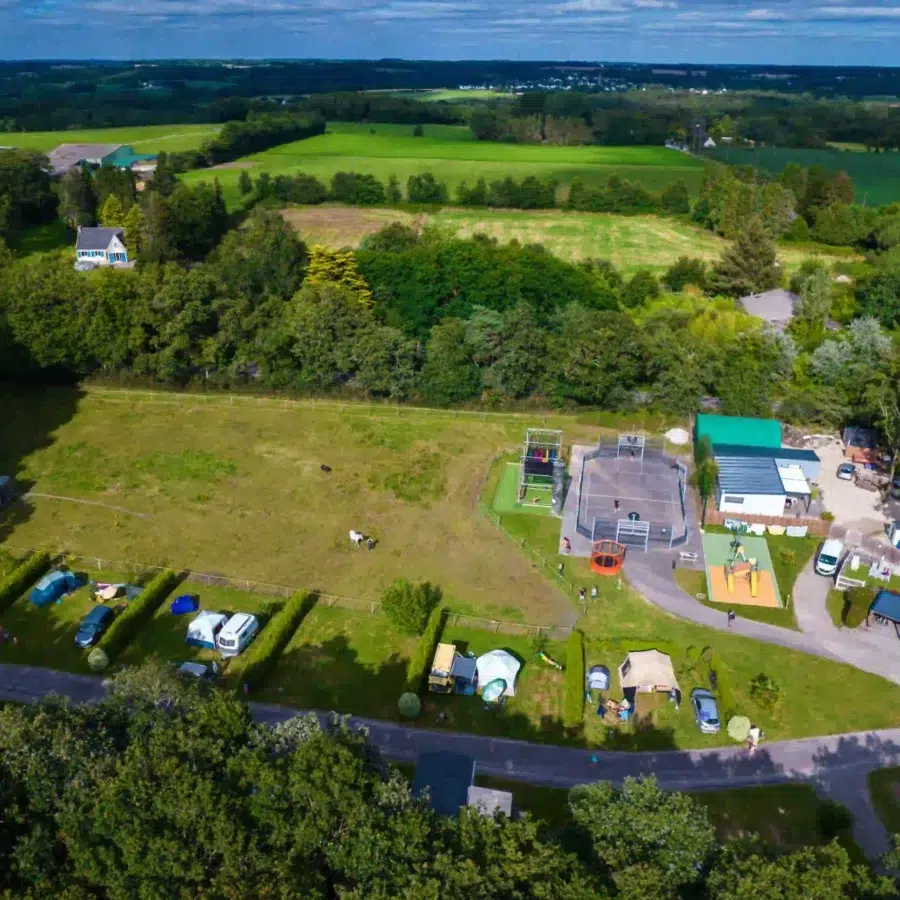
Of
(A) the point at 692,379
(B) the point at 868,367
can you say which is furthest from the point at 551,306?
(B) the point at 868,367

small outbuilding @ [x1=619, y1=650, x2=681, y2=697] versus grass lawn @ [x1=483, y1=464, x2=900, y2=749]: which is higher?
small outbuilding @ [x1=619, y1=650, x2=681, y2=697]

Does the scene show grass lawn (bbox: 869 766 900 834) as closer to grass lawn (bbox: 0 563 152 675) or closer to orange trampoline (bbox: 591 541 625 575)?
orange trampoline (bbox: 591 541 625 575)

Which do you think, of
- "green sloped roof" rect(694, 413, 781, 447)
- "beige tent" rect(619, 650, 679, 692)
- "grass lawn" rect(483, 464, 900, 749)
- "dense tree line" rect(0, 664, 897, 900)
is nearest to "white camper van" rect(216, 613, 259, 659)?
"dense tree line" rect(0, 664, 897, 900)

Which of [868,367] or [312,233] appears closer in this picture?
[868,367]

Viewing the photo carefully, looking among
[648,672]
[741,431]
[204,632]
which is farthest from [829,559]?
[204,632]

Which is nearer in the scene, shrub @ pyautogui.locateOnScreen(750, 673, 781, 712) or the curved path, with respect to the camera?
the curved path

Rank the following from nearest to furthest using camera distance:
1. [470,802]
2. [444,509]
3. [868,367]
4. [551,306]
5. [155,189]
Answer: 1. [470,802]
2. [444,509]
3. [868,367]
4. [551,306]
5. [155,189]

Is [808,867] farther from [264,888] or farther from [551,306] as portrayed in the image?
[551,306]
